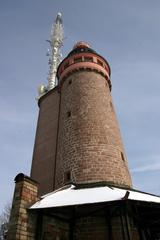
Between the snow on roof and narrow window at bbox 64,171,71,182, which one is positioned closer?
→ the snow on roof

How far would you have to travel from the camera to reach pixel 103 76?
53.5 ft

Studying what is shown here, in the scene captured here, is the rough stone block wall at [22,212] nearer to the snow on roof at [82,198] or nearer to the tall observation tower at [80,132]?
the snow on roof at [82,198]

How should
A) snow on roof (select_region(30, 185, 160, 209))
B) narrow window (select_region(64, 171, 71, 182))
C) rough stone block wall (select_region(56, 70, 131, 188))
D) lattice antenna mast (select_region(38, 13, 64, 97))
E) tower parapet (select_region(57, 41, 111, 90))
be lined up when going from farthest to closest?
lattice antenna mast (select_region(38, 13, 64, 97)), tower parapet (select_region(57, 41, 111, 90)), narrow window (select_region(64, 171, 71, 182)), rough stone block wall (select_region(56, 70, 131, 188)), snow on roof (select_region(30, 185, 160, 209))

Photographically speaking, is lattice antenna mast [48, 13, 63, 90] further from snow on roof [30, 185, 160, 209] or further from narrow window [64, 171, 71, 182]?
snow on roof [30, 185, 160, 209]

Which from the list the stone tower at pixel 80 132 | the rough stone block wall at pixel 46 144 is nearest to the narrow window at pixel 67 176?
the stone tower at pixel 80 132

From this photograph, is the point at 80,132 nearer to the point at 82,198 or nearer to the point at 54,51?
the point at 82,198

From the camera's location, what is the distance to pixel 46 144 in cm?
1530

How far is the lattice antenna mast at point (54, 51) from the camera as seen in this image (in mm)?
25078

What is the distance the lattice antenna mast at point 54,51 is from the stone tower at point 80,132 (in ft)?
22.2

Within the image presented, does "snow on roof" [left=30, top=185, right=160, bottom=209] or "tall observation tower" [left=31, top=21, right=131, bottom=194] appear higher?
"tall observation tower" [left=31, top=21, right=131, bottom=194]

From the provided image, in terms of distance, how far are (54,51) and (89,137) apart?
2000cm

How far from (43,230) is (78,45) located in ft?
48.6

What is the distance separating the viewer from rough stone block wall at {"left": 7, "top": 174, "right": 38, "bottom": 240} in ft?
22.0

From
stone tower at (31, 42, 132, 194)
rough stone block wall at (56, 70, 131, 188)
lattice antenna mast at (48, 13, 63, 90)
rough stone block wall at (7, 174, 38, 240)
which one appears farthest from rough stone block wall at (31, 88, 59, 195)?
lattice antenna mast at (48, 13, 63, 90)
